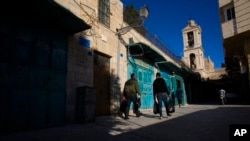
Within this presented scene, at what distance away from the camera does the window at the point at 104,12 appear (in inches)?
358

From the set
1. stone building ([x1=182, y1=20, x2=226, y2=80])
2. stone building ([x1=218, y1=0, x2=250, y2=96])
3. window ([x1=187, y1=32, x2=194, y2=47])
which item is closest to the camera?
stone building ([x1=218, y1=0, x2=250, y2=96])

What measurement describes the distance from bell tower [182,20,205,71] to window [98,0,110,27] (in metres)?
31.3

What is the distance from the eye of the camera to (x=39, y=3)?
197 inches

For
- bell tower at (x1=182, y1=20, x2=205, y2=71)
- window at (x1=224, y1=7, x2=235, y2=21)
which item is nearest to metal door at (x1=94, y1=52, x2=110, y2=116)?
window at (x1=224, y1=7, x2=235, y2=21)

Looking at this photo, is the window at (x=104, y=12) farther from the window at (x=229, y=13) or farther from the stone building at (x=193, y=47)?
the stone building at (x=193, y=47)

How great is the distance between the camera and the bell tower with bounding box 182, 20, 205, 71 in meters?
38.1

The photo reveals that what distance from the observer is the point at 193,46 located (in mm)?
38594

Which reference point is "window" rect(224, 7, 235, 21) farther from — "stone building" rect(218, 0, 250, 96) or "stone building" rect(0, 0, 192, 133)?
"stone building" rect(0, 0, 192, 133)

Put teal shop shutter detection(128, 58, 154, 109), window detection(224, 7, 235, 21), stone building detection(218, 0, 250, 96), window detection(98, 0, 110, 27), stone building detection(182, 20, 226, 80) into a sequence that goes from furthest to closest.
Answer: stone building detection(182, 20, 226, 80) < window detection(224, 7, 235, 21) < stone building detection(218, 0, 250, 96) < teal shop shutter detection(128, 58, 154, 109) < window detection(98, 0, 110, 27)

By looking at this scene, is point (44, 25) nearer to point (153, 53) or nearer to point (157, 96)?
point (157, 96)

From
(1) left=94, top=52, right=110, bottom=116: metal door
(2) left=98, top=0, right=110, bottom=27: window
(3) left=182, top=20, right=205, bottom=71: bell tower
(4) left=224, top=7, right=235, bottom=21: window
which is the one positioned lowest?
(1) left=94, top=52, right=110, bottom=116: metal door

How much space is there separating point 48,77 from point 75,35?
2.03m

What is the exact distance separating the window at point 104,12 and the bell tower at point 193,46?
31.3m

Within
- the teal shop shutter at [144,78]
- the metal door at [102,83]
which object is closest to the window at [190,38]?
the teal shop shutter at [144,78]
